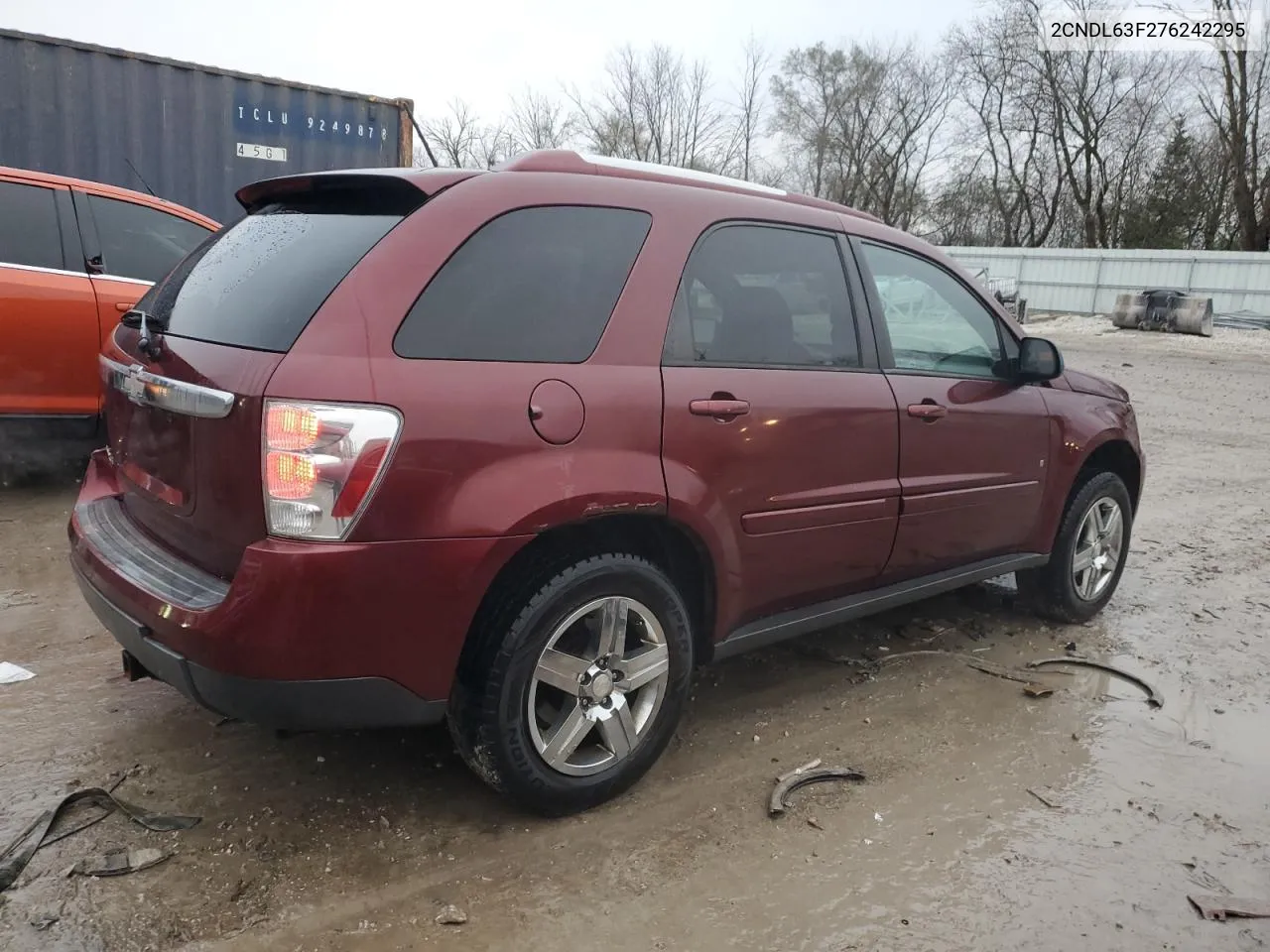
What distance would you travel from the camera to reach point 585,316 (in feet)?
8.59

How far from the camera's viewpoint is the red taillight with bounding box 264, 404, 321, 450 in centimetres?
215

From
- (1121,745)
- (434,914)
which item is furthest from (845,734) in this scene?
(434,914)

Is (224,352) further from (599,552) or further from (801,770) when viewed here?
(801,770)

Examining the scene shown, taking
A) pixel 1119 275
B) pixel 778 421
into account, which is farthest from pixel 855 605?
pixel 1119 275

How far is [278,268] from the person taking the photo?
8.27ft

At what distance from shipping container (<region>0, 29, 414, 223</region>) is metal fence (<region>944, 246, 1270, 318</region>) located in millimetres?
22001

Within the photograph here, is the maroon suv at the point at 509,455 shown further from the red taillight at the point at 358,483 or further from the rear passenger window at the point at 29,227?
the rear passenger window at the point at 29,227

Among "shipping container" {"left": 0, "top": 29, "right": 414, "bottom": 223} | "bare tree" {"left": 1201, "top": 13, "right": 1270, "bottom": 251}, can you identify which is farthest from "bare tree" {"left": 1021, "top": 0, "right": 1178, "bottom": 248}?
"shipping container" {"left": 0, "top": 29, "right": 414, "bottom": 223}

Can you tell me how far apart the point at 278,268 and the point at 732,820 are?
197 cm

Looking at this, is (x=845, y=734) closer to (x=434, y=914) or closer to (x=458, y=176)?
(x=434, y=914)

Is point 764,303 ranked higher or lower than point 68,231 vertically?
lower

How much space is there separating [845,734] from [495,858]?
135cm

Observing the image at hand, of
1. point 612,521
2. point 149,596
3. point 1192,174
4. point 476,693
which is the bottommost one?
point 476,693

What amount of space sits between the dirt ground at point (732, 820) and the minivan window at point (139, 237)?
87.7 inches
